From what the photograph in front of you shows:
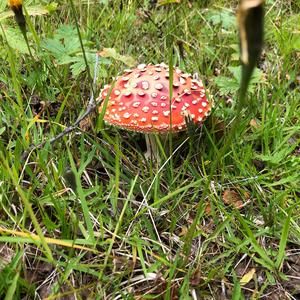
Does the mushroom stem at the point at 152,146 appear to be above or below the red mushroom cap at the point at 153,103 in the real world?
below

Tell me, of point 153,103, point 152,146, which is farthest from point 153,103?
point 152,146

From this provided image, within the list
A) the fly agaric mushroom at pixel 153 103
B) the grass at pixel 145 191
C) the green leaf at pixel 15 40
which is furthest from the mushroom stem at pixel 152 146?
the green leaf at pixel 15 40

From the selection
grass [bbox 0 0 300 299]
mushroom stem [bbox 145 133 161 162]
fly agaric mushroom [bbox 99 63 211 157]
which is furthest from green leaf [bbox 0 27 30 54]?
mushroom stem [bbox 145 133 161 162]

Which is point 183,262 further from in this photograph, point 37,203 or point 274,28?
point 274,28

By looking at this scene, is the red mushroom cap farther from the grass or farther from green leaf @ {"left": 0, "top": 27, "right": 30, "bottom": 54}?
green leaf @ {"left": 0, "top": 27, "right": 30, "bottom": 54}

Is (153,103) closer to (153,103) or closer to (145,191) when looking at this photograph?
(153,103)

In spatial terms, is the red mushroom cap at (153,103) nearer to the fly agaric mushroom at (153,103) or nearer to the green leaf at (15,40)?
the fly agaric mushroom at (153,103)
